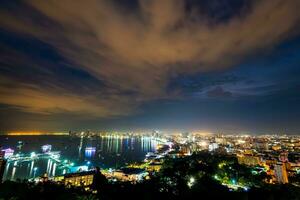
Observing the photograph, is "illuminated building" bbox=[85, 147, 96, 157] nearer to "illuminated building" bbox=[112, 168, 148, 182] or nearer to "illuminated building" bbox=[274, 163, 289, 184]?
"illuminated building" bbox=[112, 168, 148, 182]

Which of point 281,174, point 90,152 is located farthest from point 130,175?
point 90,152

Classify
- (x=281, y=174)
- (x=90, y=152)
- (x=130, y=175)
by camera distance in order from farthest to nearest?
(x=90, y=152), (x=130, y=175), (x=281, y=174)

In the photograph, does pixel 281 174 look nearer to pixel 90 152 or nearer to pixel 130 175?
pixel 130 175

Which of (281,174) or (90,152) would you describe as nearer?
(281,174)

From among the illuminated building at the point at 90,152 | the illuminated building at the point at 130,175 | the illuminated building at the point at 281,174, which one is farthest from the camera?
the illuminated building at the point at 90,152

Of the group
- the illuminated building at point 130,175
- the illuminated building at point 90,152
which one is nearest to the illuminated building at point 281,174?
the illuminated building at point 130,175

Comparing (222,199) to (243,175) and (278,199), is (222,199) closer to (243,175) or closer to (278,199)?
(278,199)

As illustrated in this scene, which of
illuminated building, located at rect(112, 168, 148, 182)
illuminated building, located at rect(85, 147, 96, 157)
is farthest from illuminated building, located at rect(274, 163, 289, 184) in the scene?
illuminated building, located at rect(85, 147, 96, 157)

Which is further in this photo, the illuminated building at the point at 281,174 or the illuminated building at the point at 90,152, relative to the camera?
the illuminated building at the point at 90,152

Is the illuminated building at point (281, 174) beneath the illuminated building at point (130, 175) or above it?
above

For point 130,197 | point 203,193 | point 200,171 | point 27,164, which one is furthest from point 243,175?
point 27,164

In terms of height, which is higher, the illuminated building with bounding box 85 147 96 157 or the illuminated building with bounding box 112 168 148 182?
the illuminated building with bounding box 85 147 96 157

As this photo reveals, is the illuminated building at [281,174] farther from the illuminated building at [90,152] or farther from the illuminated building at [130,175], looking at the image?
the illuminated building at [90,152]

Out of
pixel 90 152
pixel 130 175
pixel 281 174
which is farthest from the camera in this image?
pixel 90 152
